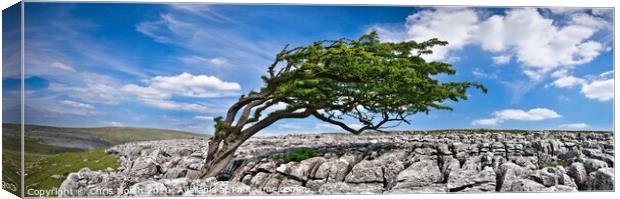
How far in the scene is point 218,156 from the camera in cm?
1038

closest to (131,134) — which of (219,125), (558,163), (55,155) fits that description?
(55,155)

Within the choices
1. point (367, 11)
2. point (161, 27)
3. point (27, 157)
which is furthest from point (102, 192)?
point (367, 11)

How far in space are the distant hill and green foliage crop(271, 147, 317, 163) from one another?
137cm

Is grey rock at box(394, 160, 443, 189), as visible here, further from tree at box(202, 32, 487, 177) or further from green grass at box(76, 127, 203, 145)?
green grass at box(76, 127, 203, 145)

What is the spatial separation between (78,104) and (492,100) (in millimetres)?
6034

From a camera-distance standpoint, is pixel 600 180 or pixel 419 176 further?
pixel 419 176

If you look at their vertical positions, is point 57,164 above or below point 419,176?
above

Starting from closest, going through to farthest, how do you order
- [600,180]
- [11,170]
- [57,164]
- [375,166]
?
1. [11,170]
2. [57,164]
3. [600,180]
4. [375,166]

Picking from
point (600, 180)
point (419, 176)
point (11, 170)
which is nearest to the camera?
point (11, 170)

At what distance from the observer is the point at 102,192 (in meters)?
9.01

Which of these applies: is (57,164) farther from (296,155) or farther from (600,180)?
(600,180)

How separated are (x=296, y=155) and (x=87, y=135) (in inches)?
122

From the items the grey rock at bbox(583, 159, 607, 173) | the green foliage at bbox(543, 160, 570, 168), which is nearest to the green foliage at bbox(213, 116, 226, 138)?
the green foliage at bbox(543, 160, 570, 168)

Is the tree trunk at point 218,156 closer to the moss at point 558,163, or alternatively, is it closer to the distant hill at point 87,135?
the distant hill at point 87,135
